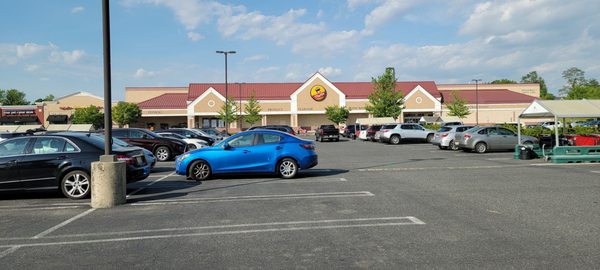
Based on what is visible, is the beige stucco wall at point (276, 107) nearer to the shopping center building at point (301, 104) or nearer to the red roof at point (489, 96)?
the shopping center building at point (301, 104)

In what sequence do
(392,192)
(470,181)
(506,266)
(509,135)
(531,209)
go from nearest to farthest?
(506,266)
(531,209)
(392,192)
(470,181)
(509,135)

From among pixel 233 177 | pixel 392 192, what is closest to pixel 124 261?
pixel 392 192

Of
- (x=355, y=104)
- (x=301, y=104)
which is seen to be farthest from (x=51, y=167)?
(x=355, y=104)

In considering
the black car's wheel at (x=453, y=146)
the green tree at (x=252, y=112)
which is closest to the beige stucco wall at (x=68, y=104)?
the green tree at (x=252, y=112)

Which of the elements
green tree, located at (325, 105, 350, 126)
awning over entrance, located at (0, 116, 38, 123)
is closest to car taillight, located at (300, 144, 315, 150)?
green tree, located at (325, 105, 350, 126)

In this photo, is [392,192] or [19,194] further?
[19,194]

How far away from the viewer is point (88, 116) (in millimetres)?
73500

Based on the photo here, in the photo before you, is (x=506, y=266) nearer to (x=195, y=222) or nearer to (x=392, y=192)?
(x=195, y=222)

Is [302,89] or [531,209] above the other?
[302,89]

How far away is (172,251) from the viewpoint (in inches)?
215

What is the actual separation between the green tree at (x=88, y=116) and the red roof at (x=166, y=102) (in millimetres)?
7349

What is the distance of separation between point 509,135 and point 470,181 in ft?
44.2

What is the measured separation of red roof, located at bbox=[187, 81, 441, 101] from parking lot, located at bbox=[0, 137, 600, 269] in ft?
212

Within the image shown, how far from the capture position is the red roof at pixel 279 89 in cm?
7550
